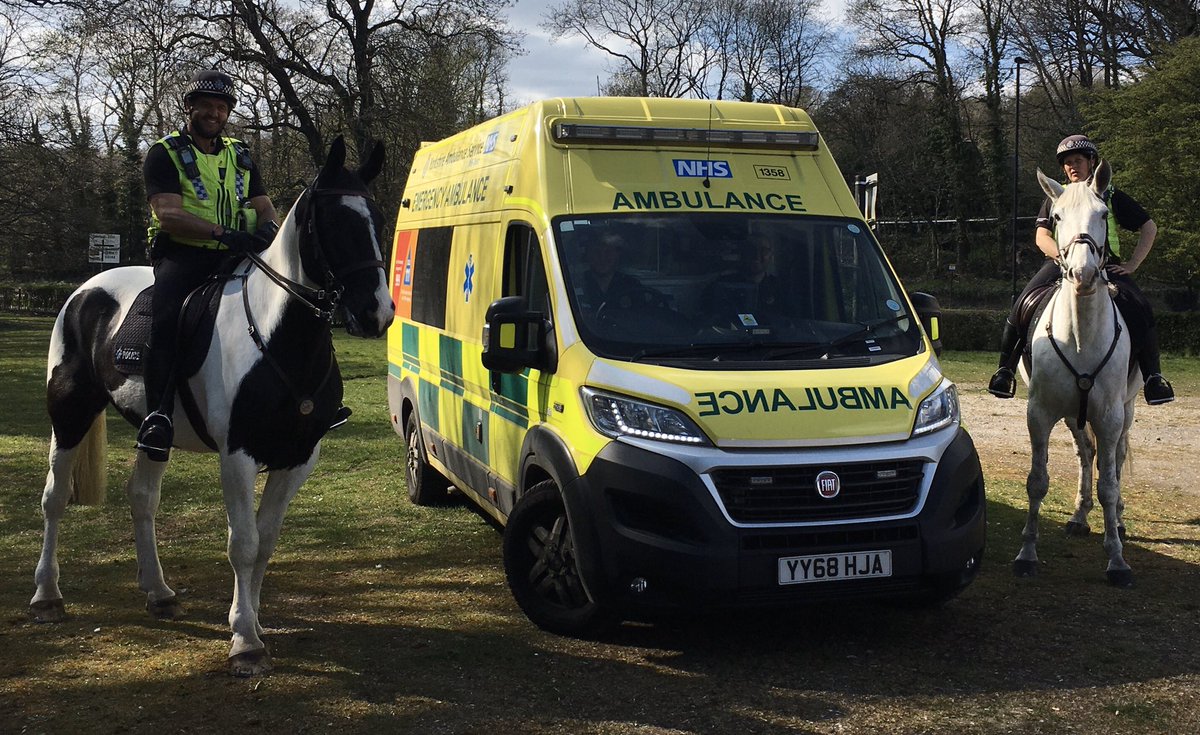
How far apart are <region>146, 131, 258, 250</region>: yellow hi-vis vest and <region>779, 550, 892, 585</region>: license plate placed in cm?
328

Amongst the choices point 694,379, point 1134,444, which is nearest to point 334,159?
point 694,379

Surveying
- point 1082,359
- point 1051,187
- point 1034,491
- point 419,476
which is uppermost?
point 1051,187

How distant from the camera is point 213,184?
6168 millimetres

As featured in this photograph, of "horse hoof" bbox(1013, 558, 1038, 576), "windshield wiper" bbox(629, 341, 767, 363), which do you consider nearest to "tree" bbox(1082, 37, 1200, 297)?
"horse hoof" bbox(1013, 558, 1038, 576)

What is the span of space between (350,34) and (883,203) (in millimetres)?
30207

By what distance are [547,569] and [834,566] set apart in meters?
1.48

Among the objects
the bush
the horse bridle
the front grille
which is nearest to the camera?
the horse bridle

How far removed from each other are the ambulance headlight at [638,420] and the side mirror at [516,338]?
0.48 metres

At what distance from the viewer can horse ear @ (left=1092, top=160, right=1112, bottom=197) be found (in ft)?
23.7

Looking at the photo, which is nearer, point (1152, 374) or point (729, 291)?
point (729, 291)

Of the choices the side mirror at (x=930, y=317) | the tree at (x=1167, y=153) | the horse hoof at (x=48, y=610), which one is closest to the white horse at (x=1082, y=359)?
the side mirror at (x=930, y=317)

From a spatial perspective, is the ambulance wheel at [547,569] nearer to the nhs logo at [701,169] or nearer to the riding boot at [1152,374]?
the nhs logo at [701,169]

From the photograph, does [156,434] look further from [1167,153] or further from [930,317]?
[1167,153]

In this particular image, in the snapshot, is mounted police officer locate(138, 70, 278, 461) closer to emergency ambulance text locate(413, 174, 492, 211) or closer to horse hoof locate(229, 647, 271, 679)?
horse hoof locate(229, 647, 271, 679)
